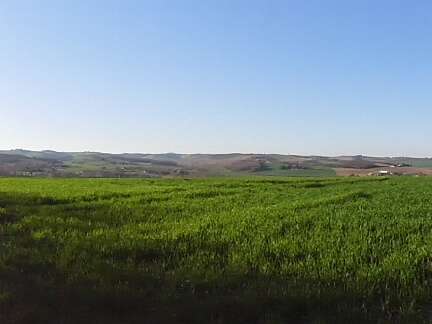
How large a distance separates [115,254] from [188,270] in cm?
227

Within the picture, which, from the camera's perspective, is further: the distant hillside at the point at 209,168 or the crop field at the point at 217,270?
the distant hillside at the point at 209,168

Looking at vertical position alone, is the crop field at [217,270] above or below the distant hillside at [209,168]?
above

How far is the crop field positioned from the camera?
6895 mm

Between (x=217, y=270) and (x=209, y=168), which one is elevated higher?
(x=217, y=270)

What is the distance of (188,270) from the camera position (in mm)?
9172

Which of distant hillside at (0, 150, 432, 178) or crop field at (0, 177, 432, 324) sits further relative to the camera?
distant hillside at (0, 150, 432, 178)

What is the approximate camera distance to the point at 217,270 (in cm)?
906

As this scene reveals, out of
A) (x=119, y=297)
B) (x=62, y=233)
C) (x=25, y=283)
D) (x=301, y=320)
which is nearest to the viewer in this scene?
(x=301, y=320)

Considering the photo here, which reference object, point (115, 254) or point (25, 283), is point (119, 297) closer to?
point (25, 283)

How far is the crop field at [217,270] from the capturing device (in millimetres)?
6895

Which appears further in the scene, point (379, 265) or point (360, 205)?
point (360, 205)

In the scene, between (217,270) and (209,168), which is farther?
(209,168)

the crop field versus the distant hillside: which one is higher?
the crop field

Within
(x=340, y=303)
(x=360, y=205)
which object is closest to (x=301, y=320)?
(x=340, y=303)
